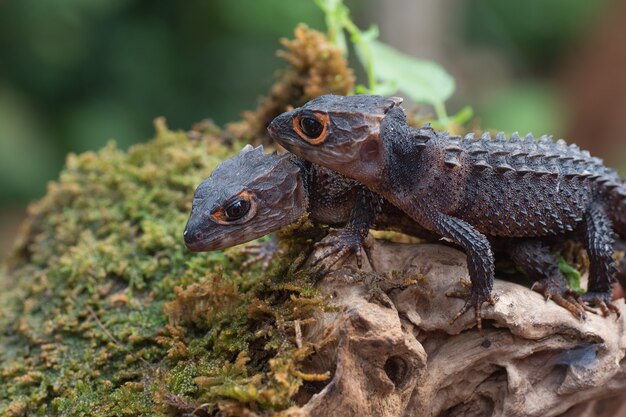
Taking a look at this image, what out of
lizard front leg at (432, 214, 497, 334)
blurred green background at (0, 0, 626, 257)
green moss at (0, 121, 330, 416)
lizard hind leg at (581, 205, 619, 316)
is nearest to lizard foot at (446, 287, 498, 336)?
lizard front leg at (432, 214, 497, 334)

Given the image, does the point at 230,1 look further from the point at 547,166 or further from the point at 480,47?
the point at 547,166

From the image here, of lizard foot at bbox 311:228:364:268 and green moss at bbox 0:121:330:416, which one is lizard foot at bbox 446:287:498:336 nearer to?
lizard foot at bbox 311:228:364:268

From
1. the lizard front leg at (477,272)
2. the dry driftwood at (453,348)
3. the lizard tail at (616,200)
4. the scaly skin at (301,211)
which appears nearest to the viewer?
the dry driftwood at (453,348)

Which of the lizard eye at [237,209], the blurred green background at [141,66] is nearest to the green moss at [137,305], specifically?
the lizard eye at [237,209]

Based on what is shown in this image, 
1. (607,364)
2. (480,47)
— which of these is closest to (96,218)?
(607,364)

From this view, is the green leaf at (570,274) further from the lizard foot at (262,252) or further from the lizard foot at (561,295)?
the lizard foot at (262,252)

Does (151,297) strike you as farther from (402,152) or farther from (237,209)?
(402,152)
